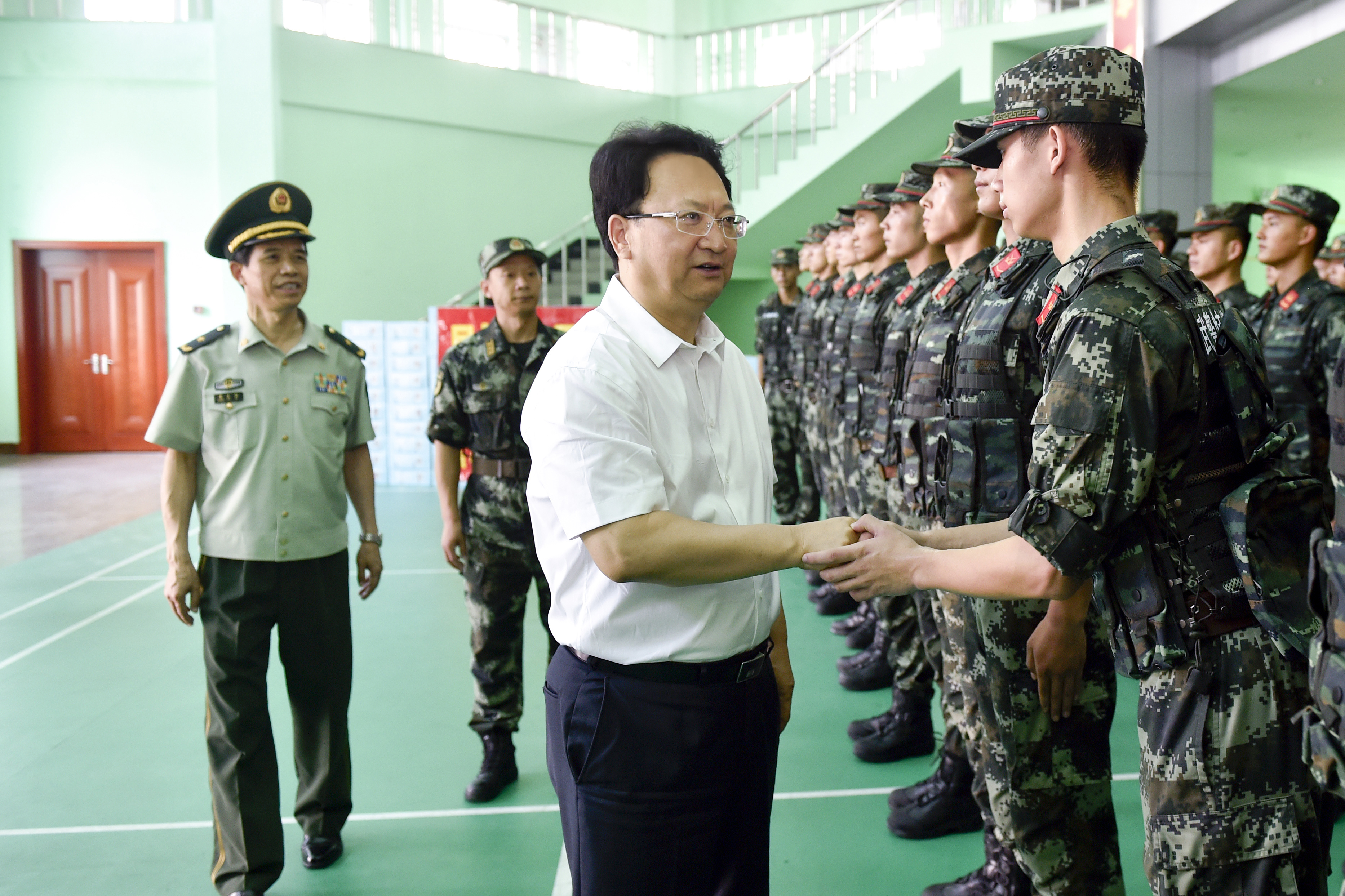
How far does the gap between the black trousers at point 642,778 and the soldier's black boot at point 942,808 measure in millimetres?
1516

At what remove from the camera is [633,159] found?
1543mm

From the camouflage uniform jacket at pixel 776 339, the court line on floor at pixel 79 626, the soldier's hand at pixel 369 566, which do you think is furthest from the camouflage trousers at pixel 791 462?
the soldier's hand at pixel 369 566

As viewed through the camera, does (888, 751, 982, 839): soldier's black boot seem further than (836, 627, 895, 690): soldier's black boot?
No

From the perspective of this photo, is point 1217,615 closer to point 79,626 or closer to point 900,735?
point 900,735

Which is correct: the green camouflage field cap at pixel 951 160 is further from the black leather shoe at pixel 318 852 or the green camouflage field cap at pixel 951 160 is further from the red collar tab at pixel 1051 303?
the black leather shoe at pixel 318 852

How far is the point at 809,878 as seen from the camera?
267cm

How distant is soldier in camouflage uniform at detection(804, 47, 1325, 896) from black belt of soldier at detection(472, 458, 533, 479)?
1.87 meters

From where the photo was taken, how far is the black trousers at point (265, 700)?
8.38 ft

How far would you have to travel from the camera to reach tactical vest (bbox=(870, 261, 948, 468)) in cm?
329

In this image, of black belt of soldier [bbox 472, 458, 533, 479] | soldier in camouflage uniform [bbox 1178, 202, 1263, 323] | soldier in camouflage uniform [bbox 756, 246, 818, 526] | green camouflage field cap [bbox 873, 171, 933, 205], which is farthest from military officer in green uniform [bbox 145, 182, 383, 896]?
soldier in camouflage uniform [bbox 1178, 202, 1263, 323]

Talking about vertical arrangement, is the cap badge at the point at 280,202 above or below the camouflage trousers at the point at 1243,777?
above

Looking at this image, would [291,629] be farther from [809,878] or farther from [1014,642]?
[1014,642]

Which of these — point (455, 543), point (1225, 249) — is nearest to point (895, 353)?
point (455, 543)

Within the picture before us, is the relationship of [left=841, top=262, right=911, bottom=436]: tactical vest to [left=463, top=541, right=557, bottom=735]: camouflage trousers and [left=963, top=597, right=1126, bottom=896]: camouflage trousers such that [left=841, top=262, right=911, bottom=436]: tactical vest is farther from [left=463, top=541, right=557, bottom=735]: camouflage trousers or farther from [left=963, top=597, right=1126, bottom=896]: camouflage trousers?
[left=963, top=597, right=1126, bottom=896]: camouflage trousers
